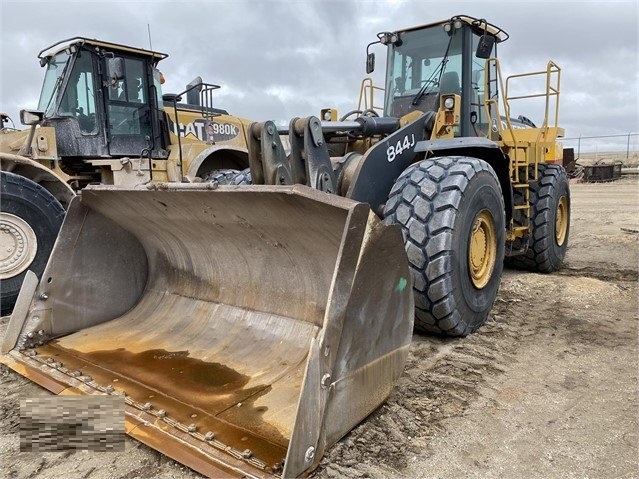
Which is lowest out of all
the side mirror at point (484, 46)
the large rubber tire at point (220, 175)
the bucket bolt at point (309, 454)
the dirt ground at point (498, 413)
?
the dirt ground at point (498, 413)

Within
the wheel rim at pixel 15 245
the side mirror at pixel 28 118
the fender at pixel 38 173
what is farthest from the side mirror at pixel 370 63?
A: the wheel rim at pixel 15 245

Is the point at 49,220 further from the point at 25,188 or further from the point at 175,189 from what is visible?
the point at 175,189

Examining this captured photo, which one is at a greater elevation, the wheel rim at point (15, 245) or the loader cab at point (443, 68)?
the loader cab at point (443, 68)

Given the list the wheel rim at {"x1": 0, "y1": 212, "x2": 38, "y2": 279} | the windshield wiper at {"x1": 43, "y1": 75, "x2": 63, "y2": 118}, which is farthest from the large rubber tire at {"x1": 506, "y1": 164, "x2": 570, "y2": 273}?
the windshield wiper at {"x1": 43, "y1": 75, "x2": 63, "y2": 118}

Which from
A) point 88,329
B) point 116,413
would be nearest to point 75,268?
point 88,329

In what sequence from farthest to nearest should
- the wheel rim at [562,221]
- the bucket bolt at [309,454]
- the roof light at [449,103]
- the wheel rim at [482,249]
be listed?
the wheel rim at [562,221]
the roof light at [449,103]
the wheel rim at [482,249]
the bucket bolt at [309,454]

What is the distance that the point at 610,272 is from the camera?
616 centimetres

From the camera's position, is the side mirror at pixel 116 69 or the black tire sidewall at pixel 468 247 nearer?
the black tire sidewall at pixel 468 247

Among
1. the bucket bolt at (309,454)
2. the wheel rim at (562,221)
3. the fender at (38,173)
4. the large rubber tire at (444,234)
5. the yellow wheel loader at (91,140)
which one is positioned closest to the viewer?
the bucket bolt at (309,454)

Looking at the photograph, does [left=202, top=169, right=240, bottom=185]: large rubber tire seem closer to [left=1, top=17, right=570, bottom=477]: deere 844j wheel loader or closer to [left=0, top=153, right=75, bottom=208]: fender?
[left=0, top=153, right=75, bottom=208]: fender

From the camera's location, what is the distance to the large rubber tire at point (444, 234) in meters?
3.36

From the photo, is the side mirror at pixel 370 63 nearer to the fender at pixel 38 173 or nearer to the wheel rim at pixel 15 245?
the fender at pixel 38 173

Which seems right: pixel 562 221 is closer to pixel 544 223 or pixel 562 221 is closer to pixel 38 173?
pixel 544 223

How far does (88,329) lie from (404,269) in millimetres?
2335
